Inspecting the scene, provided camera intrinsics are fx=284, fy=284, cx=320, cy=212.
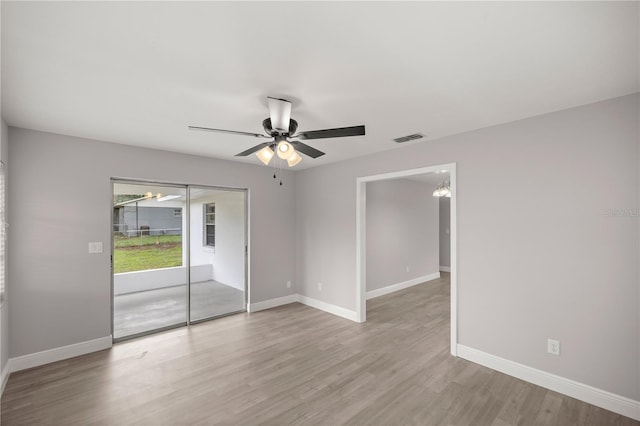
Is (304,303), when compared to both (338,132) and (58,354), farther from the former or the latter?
(338,132)

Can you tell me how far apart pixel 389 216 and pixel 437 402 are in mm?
3928

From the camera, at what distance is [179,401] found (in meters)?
2.47

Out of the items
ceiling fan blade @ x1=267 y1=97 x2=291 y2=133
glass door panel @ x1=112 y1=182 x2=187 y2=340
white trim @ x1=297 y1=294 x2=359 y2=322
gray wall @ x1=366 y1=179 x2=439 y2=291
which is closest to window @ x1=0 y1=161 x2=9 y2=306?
glass door panel @ x1=112 y1=182 x2=187 y2=340

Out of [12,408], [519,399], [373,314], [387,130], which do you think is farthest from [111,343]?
[519,399]

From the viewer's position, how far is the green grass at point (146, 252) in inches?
Result: 148

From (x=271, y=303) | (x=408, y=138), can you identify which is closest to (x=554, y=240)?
(x=408, y=138)

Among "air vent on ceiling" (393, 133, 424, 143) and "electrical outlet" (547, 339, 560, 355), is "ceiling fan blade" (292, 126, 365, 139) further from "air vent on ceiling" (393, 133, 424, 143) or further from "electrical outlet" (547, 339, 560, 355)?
"electrical outlet" (547, 339, 560, 355)

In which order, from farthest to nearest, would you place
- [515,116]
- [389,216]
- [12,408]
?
[389,216] < [515,116] < [12,408]

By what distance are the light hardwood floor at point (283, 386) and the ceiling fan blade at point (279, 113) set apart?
237 centimetres

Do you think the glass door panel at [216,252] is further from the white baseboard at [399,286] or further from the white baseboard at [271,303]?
the white baseboard at [399,286]

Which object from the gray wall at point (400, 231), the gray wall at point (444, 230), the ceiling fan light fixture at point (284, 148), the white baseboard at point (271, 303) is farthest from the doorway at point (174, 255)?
the gray wall at point (444, 230)

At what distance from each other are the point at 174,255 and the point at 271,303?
186cm

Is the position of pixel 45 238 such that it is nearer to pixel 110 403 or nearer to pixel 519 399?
pixel 110 403

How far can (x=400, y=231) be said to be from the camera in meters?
6.30
